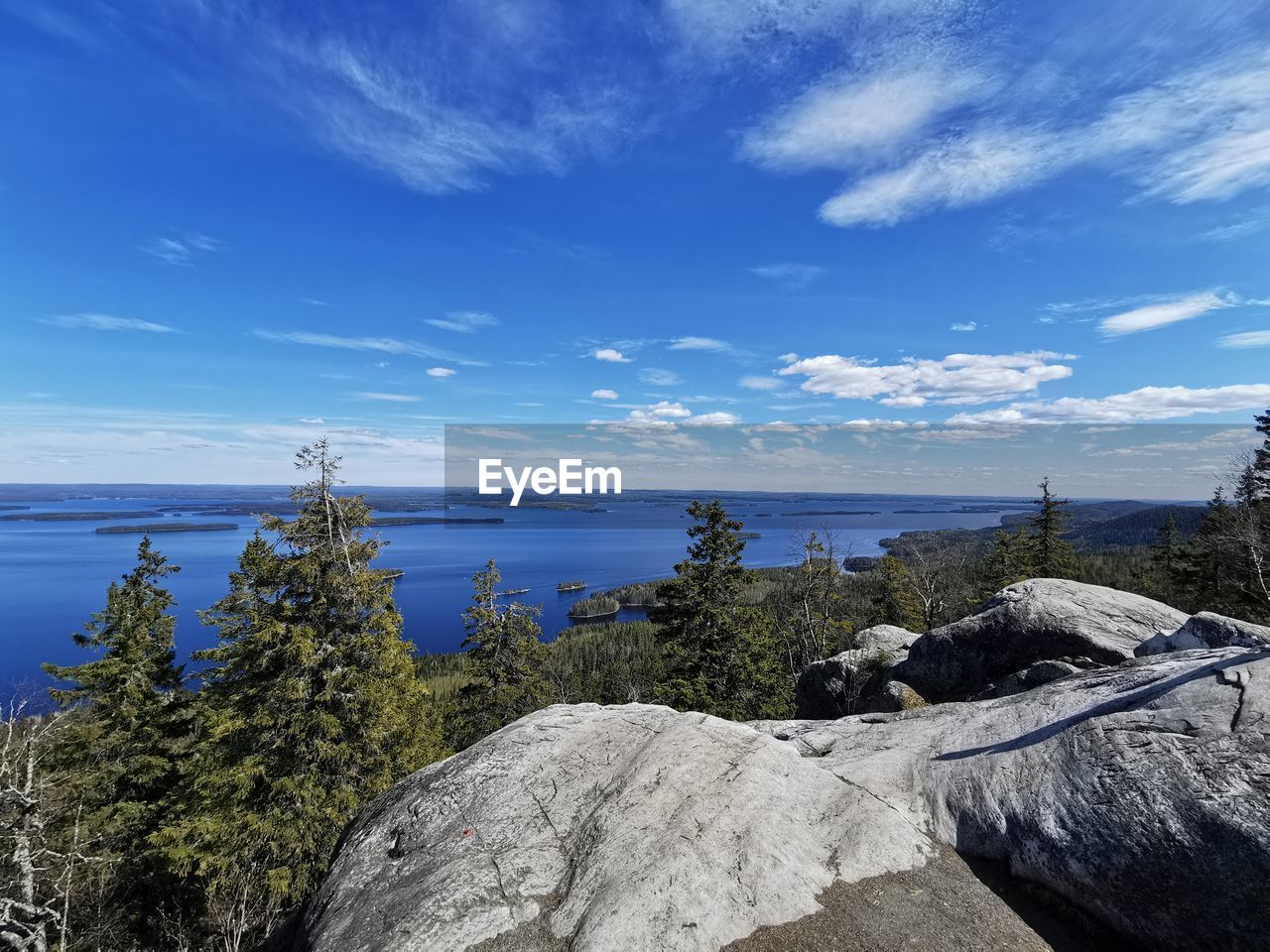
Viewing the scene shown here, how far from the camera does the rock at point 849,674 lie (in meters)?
22.8

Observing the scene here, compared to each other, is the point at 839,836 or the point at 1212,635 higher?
the point at 1212,635

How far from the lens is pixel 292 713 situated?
50.7 ft

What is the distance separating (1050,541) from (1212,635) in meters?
32.7

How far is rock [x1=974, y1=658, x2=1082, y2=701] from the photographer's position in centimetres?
1387

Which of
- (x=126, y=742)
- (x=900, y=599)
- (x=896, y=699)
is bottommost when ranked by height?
(x=126, y=742)

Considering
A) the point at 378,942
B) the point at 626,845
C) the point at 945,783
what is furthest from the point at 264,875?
the point at 945,783

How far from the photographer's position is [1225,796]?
6492 mm

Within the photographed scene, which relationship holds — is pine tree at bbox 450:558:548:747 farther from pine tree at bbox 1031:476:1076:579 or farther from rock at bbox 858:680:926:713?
pine tree at bbox 1031:476:1076:579

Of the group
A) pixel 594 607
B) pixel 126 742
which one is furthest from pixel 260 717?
pixel 594 607

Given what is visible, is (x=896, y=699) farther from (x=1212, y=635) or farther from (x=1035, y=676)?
(x=1212, y=635)

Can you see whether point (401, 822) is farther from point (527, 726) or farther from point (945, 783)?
point (945, 783)

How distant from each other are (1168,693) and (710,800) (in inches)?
278

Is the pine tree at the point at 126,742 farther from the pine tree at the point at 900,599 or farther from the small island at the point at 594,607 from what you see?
the small island at the point at 594,607

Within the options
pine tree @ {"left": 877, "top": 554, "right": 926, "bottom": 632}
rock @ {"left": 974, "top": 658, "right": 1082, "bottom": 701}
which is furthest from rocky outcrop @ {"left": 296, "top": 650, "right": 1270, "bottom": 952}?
pine tree @ {"left": 877, "top": 554, "right": 926, "bottom": 632}
